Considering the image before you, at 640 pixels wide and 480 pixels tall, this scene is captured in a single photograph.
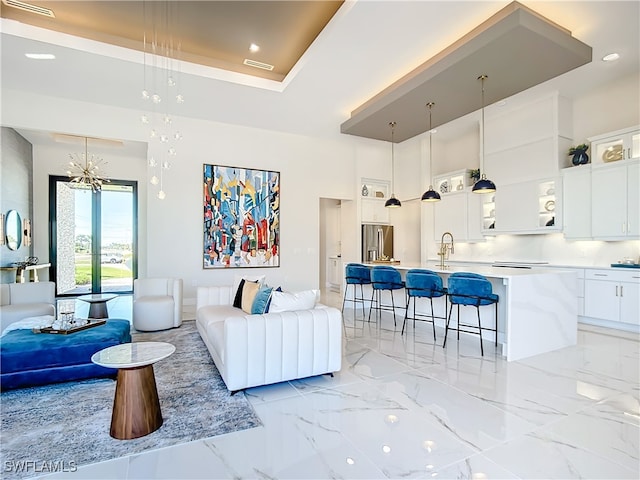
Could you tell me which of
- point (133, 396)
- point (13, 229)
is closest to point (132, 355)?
point (133, 396)

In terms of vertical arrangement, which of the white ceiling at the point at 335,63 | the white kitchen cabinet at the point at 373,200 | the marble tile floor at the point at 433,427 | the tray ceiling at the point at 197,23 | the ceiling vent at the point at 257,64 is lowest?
the marble tile floor at the point at 433,427

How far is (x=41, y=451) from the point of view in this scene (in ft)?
6.62

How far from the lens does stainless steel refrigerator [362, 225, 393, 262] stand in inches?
319

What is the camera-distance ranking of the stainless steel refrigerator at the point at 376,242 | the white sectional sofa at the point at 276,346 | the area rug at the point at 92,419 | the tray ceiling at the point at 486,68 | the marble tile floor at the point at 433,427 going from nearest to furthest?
the marble tile floor at the point at 433,427
the area rug at the point at 92,419
the white sectional sofa at the point at 276,346
the tray ceiling at the point at 486,68
the stainless steel refrigerator at the point at 376,242

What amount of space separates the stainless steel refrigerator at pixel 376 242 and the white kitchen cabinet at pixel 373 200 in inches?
7.7

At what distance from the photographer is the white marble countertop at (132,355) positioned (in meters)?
2.17

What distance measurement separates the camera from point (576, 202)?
5.38 meters

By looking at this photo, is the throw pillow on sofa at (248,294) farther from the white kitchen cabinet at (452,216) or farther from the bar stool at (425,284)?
the white kitchen cabinet at (452,216)

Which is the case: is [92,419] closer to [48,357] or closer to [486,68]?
[48,357]

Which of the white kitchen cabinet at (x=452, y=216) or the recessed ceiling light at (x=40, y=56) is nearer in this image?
the recessed ceiling light at (x=40, y=56)

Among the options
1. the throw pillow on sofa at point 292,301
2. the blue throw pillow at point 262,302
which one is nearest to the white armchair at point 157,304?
the blue throw pillow at point 262,302

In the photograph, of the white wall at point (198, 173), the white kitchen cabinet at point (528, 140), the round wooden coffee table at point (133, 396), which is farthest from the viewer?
the white wall at point (198, 173)

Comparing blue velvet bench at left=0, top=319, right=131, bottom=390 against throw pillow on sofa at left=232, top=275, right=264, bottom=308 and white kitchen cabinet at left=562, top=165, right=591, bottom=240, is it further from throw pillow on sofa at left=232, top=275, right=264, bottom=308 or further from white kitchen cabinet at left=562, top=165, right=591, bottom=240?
white kitchen cabinet at left=562, top=165, right=591, bottom=240

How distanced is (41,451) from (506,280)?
4.19 m
